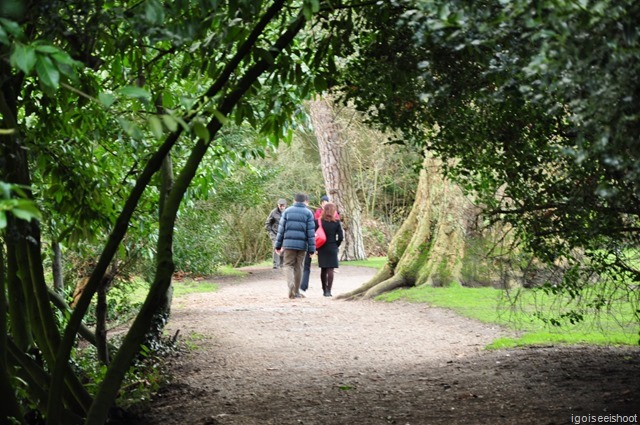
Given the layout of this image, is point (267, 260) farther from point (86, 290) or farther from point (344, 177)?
point (86, 290)

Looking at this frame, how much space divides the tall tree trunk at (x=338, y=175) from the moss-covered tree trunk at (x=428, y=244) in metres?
11.4

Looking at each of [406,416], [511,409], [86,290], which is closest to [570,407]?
[511,409]

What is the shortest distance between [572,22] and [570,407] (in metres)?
3.88

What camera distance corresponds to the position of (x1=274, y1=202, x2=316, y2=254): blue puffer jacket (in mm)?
17266

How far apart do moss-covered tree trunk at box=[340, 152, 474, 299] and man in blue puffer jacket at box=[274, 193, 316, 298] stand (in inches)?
45.1

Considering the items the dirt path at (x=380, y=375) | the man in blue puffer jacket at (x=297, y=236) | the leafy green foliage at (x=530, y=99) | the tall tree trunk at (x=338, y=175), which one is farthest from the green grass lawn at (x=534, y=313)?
the tall tree trunk at (x=338, y=175)

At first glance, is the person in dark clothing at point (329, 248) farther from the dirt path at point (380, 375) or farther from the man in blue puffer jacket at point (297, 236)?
the dirt path at point (380, 375)

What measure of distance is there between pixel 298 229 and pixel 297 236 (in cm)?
17

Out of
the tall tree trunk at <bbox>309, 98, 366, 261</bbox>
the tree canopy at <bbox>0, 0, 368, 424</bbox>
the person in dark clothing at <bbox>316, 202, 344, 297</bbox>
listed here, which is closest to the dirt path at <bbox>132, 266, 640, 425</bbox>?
the tree canopy at <bbox>0, 0, 368, 424</bbox>

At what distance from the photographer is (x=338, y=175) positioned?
100ft

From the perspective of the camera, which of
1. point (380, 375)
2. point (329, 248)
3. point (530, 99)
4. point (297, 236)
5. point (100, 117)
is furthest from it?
point (329, 248)

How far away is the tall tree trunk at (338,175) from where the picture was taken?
97.6ft

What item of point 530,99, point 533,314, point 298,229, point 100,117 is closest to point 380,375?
point 533,314

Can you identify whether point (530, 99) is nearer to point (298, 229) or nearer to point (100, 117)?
point (100, 117)
